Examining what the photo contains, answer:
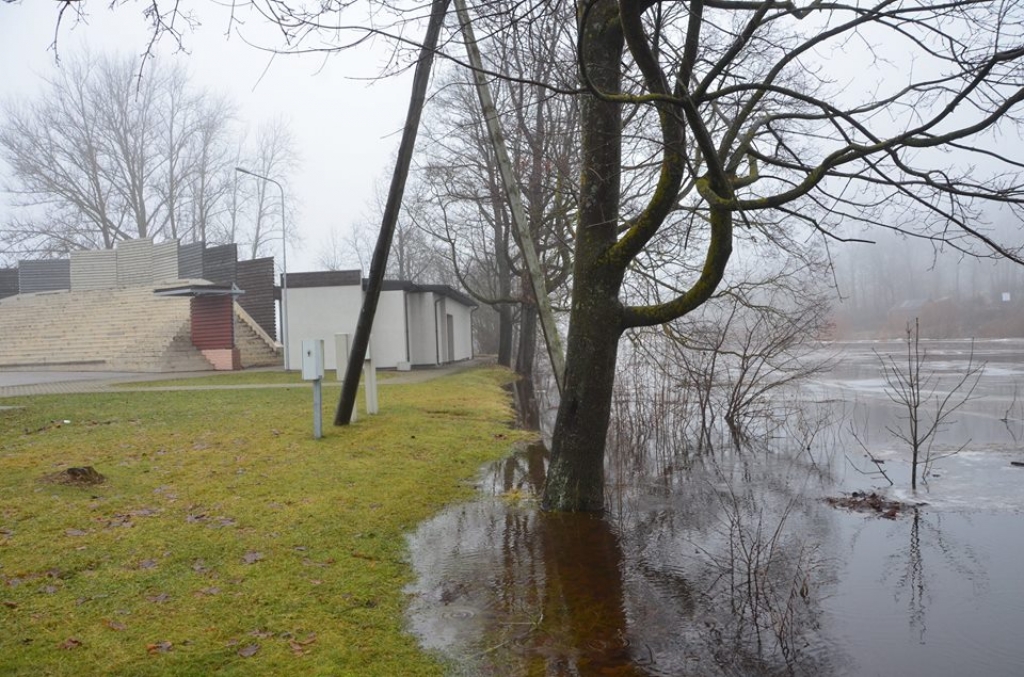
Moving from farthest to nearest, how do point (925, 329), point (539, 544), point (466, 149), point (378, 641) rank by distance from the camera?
point (925, 329)
point (466, 149)
point (539, 544)
point (378, 641)

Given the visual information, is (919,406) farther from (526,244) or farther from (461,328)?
(461,328)

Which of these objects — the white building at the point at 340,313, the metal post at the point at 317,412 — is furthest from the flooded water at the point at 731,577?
the white building at the point at 340,313

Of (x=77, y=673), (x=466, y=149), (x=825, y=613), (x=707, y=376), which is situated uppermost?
(x=466, y=149)

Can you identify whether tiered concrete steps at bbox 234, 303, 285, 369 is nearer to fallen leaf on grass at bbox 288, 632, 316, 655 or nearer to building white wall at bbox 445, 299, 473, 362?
building white wall at bbox 445, 299, 473, 362

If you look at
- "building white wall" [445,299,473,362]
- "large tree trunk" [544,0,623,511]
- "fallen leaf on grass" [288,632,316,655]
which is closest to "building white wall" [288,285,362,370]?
"building white wall" [445,299,473,362]

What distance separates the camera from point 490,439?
1175 cm

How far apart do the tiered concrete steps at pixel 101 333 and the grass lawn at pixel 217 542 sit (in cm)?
1905

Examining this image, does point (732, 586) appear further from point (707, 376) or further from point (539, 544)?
point (707, 376)

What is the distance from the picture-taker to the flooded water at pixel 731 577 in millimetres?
4367

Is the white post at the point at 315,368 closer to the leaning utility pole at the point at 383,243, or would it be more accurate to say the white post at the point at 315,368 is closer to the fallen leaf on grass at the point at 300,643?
the leaning utility pole at the point at 383,243

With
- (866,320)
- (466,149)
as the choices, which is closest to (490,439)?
(466,149)

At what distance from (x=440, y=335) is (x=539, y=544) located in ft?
86.1

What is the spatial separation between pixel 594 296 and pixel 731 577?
8.65 feet

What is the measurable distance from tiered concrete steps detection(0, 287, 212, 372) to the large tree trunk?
1020 inches
